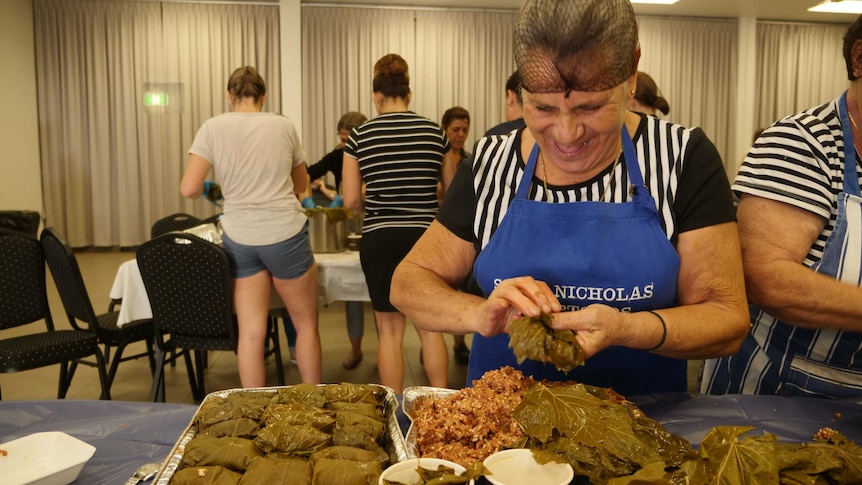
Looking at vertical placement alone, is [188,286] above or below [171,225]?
below

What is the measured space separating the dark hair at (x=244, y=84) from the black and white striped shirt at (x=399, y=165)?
0.53 m

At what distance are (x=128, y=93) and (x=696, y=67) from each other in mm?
8170

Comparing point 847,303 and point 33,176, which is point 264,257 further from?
point 33,176

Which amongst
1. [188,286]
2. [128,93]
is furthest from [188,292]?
[128,93]

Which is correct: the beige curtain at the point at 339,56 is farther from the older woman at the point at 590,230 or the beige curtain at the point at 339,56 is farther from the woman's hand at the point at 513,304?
the woman's hand at the point at 513,304

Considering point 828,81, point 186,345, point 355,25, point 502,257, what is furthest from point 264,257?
point 828,81

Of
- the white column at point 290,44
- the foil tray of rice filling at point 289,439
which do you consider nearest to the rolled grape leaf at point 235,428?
the foil tray of rice filling at point 289,439

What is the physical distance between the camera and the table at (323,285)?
3.70 metres

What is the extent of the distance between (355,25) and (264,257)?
7011 millimetres

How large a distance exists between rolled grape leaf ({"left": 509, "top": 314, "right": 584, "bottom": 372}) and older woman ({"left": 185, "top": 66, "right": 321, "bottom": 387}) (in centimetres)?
226

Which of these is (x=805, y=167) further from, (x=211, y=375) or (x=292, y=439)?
(x=211, y=375)

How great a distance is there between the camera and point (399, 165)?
3490mm

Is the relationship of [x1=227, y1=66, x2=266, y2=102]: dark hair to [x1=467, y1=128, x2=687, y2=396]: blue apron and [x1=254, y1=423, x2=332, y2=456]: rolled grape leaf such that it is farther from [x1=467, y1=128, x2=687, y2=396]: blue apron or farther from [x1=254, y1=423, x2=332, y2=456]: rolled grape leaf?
[x1=254, y1=423, x2=332, y2=456]: rolled grape leaf

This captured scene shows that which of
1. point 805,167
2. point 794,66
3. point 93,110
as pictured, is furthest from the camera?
point 794,66
